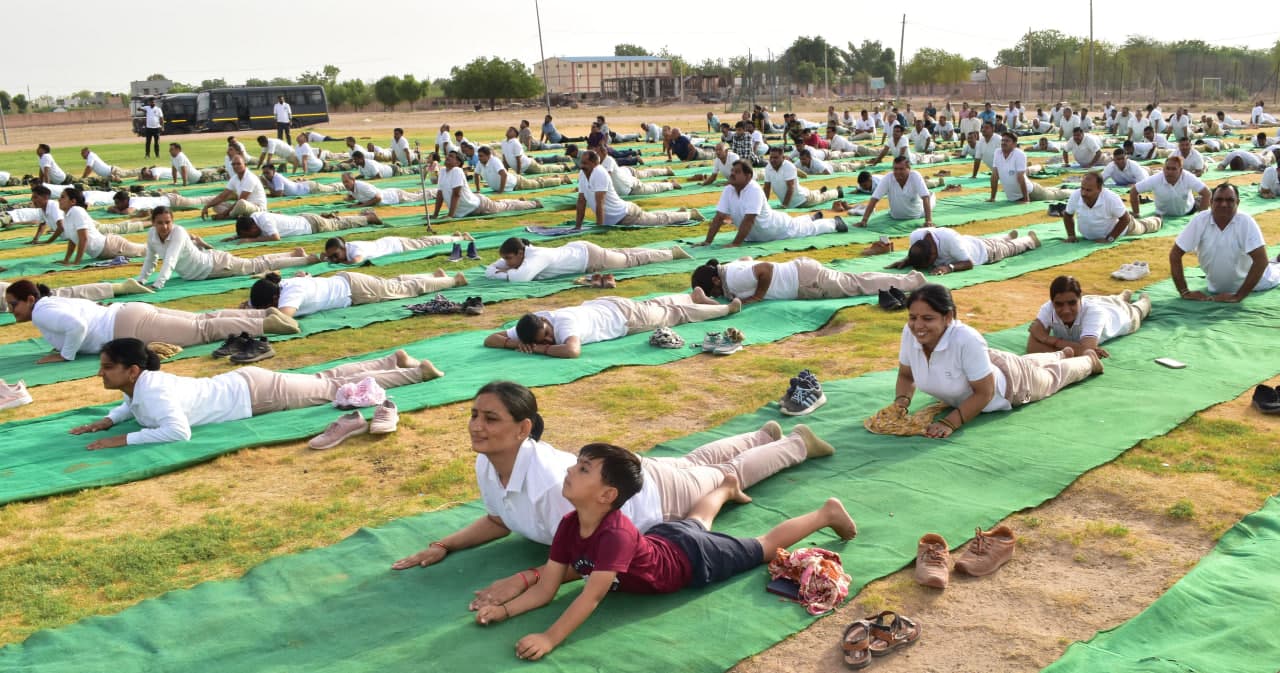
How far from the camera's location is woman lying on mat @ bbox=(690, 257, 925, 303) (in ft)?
32.1

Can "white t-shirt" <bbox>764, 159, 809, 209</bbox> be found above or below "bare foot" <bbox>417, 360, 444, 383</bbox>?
above

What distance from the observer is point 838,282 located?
9.98m

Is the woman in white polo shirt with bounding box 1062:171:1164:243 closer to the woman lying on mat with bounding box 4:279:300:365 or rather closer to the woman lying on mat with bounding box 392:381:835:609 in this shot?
the woman lying on mat with bounding box 392:381:835:609

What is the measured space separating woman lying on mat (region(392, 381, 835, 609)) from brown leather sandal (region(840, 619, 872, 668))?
1.04 metres

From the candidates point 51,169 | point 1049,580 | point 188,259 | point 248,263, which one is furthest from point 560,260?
point 51,169

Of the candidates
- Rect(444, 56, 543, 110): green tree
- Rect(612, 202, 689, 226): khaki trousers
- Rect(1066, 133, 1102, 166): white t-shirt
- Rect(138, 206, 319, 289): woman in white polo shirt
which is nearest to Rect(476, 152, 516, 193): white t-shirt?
Rect(612, 202, 689, 226): khaki trousers

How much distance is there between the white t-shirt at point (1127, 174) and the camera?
17.0 m

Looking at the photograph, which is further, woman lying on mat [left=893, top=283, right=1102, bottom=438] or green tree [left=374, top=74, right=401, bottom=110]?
green tree [left=374, top=74, right=401, bottom=110]

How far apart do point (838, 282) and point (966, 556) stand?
574 cm

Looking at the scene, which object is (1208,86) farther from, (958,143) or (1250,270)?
(1250,270)

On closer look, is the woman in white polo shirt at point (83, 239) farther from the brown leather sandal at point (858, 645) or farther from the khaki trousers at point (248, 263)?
the brown leather sandal at point (858, 645)

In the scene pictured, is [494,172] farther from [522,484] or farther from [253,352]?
[522,484]

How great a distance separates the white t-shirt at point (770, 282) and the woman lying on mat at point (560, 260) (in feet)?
7.15

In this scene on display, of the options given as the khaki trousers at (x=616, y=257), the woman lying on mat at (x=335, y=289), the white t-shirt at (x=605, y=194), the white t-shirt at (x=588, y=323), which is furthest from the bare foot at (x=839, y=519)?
the white t-shirt at (x=605, y=194)
